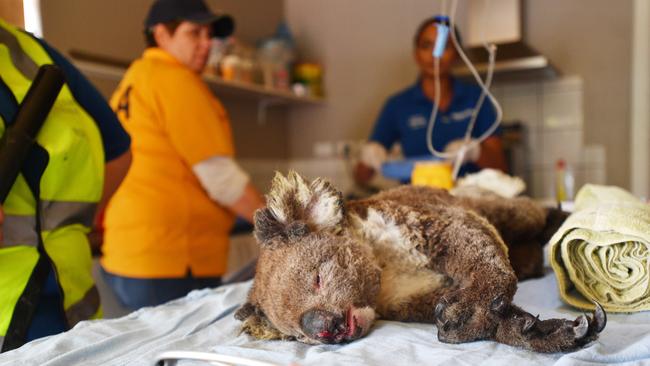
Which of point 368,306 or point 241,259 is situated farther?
point 241,259

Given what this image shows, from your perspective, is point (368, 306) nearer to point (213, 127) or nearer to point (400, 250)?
point (400, 250)

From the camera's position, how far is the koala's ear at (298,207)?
0.78 meters

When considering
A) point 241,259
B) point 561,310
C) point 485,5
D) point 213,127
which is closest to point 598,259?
point 561,310

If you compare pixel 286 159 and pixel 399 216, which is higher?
pixel 399 216

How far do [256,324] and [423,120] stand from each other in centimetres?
204

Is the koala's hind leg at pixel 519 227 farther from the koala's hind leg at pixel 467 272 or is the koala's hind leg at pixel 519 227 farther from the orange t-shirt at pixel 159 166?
the orange t-shirt at pixel 159 166

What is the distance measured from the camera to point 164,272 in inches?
70.5

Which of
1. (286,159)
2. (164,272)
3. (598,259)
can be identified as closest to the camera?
(598,259)

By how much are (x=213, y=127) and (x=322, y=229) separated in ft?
3.60

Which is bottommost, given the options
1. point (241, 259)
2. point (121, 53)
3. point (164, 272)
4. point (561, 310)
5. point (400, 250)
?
point (241, 259)

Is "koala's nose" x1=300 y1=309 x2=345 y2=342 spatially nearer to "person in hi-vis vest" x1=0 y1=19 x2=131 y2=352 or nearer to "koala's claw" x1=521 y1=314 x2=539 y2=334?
"koala's claw" x1=521 y1=314 x2=539 y2=334

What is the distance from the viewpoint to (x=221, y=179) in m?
1.82

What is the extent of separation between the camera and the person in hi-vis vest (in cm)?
94

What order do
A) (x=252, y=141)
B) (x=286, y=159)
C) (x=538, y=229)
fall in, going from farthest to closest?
(x=286, y=159) < (x=252, y=141) < (x=538, y=229)
